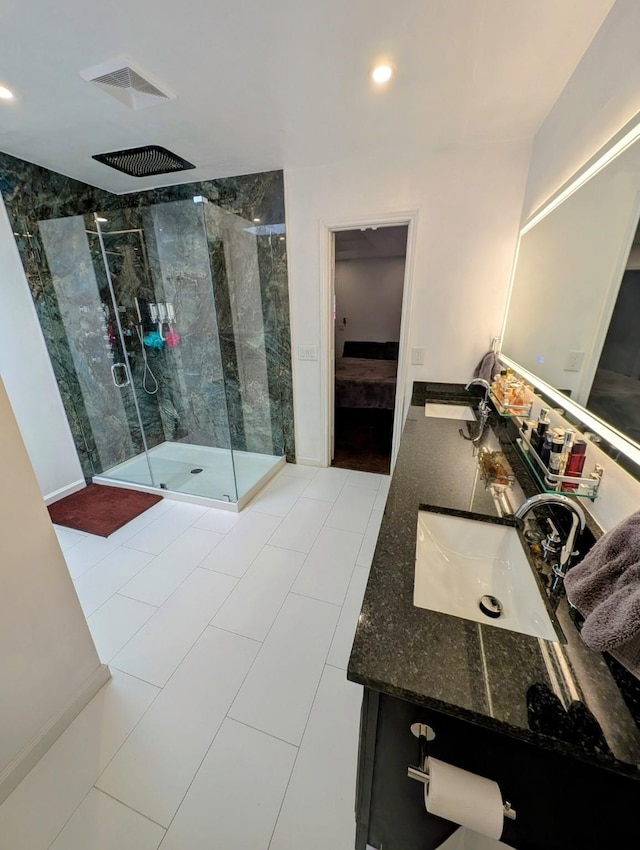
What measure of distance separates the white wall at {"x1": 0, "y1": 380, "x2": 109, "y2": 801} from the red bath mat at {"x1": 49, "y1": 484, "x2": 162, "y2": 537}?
4.03ft

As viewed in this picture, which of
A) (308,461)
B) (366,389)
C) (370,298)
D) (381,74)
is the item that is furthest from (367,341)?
(381,74)

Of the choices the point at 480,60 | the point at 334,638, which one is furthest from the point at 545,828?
the point at 480,60

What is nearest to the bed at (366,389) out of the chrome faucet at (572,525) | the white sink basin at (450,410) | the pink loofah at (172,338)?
the white sink basin at (450,410)

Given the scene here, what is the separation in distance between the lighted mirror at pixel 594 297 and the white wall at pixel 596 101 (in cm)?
14

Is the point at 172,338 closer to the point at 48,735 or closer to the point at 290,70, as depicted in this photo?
the point at 290,70

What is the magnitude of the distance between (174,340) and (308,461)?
1.90m

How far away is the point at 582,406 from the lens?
3.73ft

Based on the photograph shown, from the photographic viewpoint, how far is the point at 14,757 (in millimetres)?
1110

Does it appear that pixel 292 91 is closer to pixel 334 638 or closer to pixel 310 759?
pixel 334 638

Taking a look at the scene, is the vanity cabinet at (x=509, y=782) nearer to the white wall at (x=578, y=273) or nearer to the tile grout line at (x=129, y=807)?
the tile grout line at (x=129, y=807)

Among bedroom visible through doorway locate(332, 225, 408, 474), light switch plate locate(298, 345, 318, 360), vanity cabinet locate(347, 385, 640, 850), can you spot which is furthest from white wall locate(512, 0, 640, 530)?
light switch plate locate(298, 345, 318, 360)

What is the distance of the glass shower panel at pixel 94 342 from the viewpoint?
8.99ft

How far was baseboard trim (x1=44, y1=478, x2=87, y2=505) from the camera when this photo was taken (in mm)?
2709

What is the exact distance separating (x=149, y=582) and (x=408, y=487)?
65.4 inches
